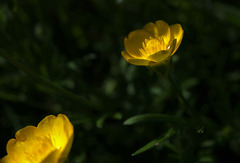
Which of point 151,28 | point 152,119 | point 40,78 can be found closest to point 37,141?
point 40,78

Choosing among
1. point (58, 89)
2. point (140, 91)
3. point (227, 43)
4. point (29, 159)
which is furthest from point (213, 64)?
point (29, 159)

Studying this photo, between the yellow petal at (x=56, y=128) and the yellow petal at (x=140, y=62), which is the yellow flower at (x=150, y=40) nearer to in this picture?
the yellow petal at (x=140, y=62)

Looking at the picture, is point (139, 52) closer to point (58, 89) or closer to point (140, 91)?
point (58, 89)

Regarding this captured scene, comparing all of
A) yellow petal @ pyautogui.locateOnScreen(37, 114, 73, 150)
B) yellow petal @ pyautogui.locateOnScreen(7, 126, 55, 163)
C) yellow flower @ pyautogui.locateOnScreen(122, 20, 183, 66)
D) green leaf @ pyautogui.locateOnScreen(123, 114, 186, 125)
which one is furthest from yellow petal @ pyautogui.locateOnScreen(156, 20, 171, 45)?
yellow petal @ pyautogui.locateOnScreen(7, 126, 55, 163)

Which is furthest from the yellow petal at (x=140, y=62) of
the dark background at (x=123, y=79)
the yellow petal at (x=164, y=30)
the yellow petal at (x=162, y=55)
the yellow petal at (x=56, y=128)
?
the dark background at (x=123, y=79)

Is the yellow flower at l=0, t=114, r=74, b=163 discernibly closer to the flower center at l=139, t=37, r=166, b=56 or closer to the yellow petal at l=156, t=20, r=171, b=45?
the flower center at l=139, t=37, r=166, b=56
